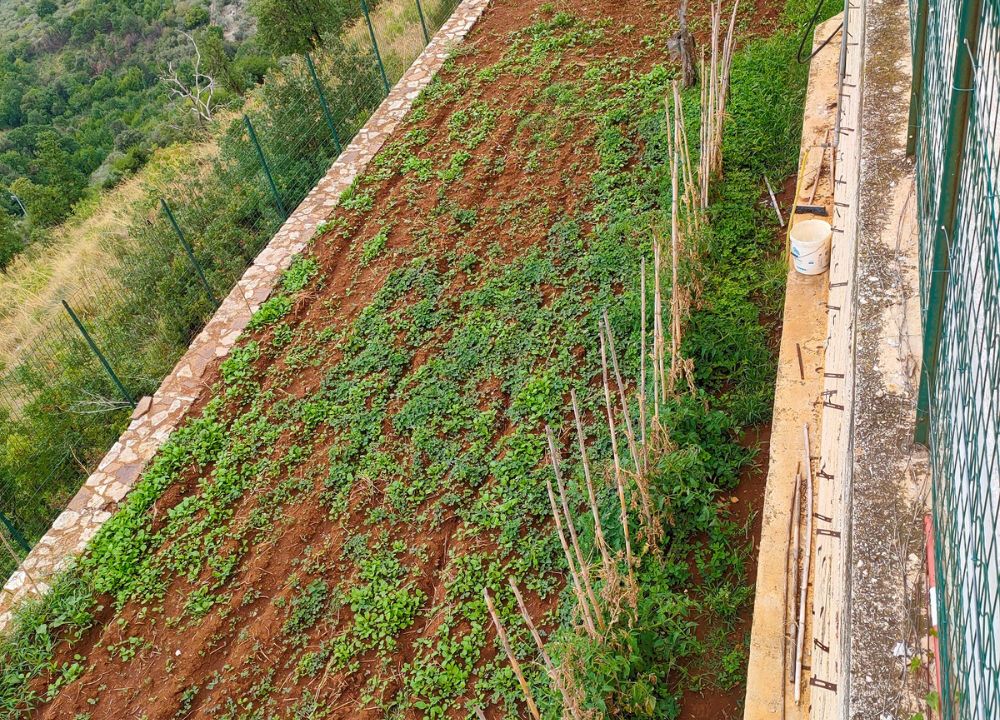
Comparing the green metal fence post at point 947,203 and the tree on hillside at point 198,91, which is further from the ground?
the green metal fence post at point 947,203

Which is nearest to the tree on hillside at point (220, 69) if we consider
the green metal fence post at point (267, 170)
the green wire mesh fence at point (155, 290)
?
the green wire mesh fence at point (155, 290)

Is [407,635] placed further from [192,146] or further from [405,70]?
[192,146]

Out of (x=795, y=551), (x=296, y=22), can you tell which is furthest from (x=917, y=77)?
(x=296, y=22)

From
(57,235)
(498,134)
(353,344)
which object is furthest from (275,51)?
(353,344)

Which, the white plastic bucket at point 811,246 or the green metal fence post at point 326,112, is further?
the green metal fence post at point 326,112

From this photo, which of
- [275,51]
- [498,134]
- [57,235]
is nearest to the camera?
[498,134]

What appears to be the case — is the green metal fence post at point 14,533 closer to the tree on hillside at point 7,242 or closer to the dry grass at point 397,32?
the dry grass at point 397,32
